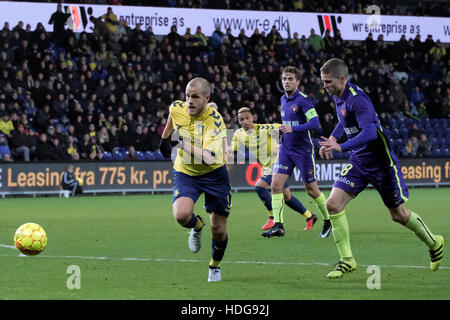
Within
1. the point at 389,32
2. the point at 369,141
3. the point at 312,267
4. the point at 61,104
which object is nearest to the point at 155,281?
the point at 312,267

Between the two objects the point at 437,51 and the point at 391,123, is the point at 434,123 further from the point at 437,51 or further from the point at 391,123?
the point at 437,51

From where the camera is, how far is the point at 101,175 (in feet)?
81.1

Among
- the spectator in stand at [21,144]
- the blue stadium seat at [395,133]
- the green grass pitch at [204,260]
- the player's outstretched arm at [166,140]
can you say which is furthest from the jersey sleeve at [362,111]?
the blue stadium seat at [395,133]

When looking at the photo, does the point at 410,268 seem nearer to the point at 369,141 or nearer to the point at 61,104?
the point at 369,141

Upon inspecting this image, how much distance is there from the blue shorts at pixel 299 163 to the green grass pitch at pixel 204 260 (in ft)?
3.28

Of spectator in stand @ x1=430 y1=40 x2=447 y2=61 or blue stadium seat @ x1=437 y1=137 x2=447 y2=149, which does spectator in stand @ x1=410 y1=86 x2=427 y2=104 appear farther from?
spectator in stand @ x1=430 y1=40 x2=447 y2=61

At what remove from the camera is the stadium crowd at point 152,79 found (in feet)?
81.5

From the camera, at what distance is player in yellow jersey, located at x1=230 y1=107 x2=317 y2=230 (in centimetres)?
1429

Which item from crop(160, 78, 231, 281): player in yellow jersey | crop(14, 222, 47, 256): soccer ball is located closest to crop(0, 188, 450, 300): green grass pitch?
crop(14, 222, 47, 256): soccer ball

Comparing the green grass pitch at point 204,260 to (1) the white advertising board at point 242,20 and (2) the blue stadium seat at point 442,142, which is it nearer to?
(1) the white advertising board at point 242,20

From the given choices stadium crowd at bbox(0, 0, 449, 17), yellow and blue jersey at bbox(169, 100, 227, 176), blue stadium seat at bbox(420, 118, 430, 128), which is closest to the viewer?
yellow and blue jersey at bbox(169, 100, 227, 176)

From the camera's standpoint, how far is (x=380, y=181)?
901cm

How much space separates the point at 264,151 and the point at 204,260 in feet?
16.9

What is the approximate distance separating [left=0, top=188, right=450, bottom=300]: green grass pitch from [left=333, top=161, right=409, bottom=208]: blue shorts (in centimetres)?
83
